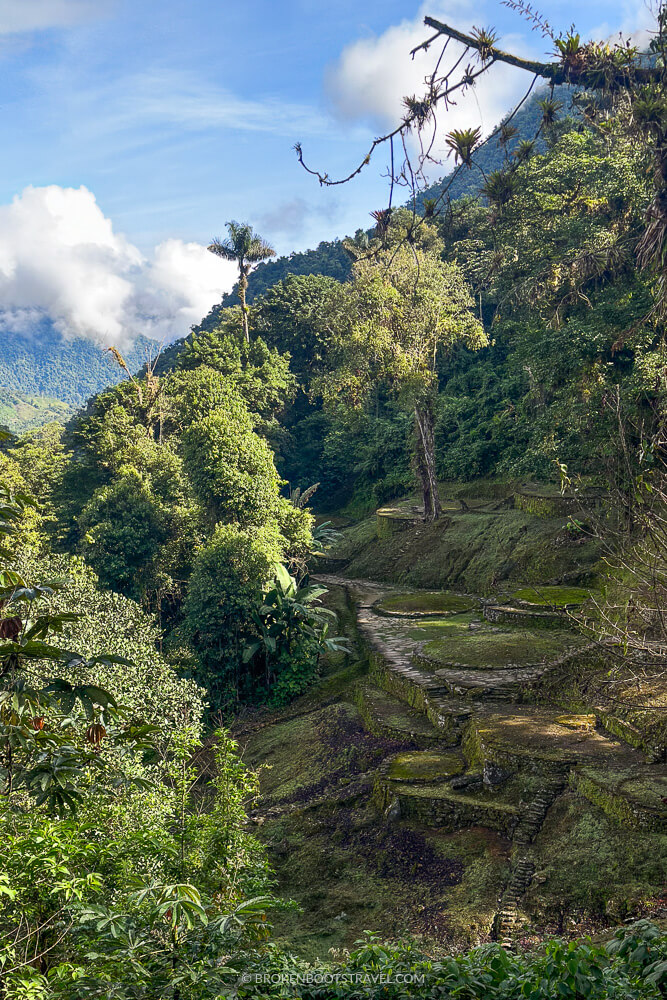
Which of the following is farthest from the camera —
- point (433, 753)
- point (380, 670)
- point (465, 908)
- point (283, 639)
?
point (283, 639)

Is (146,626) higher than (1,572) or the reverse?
the reverse

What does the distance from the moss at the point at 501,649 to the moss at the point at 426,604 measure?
365 centimetres

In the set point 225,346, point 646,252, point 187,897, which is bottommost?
point 187,897

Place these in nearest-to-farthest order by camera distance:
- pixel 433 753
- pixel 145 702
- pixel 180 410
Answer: pixel 433 753, pixel 145 702, pixel 180 410

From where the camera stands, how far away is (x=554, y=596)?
49.2 ft

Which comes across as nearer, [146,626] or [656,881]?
[656,881]

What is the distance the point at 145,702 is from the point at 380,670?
533 cm

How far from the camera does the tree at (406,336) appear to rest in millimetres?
22641

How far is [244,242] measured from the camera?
123 ft

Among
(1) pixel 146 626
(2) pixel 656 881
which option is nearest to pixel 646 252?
(2) pixel 656 881

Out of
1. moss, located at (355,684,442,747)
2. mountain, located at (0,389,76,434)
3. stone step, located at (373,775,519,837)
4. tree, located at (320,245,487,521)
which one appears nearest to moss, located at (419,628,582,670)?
moss, located at (355,684,442,747)

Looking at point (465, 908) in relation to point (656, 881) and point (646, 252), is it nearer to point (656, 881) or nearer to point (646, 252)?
point (656, 881)

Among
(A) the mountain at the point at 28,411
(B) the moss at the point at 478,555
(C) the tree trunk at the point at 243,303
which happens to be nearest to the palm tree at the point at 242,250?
(C) the tree trunk at the point at 243,303

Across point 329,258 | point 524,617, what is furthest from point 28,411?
point 524,617
